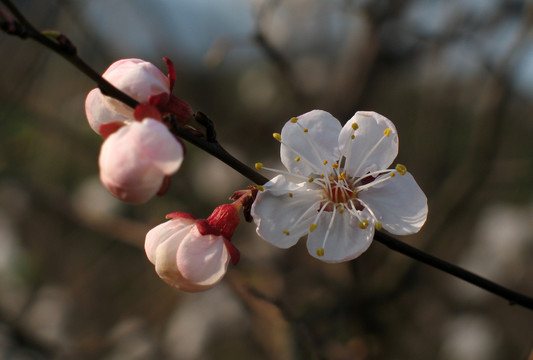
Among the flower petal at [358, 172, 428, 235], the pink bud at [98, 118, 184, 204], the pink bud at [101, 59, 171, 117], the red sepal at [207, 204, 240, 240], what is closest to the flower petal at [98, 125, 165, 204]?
the pink bud at [98, 118, 184, 204]

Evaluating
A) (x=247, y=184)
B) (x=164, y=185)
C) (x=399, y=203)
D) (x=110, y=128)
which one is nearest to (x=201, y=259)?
(x=164, y=185)

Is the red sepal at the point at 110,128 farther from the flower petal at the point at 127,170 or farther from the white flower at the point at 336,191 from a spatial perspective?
the white flower at the point at 336,191

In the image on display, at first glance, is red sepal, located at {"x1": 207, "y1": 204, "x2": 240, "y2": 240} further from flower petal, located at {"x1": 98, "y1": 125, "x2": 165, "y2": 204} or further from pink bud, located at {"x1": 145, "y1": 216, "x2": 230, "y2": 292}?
flower petal, located at {"x1": 98, "y1": 125, "x2": 165, "y2": 204}

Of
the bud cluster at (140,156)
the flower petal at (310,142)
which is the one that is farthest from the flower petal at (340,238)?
the bud cluster at (140,156)

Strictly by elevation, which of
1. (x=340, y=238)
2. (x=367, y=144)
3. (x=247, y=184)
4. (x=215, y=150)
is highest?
(x=215, y=150)

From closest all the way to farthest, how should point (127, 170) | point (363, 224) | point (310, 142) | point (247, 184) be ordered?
1. point (127, 170)
2. point (363, 224)
3. point (310, 142)
4. point (247, 184)

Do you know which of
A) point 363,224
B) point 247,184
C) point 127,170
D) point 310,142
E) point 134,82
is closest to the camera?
point 127,170

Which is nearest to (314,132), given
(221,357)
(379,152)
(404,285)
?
(379,152)

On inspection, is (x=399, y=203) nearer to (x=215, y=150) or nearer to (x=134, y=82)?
(x=215, y=150)
